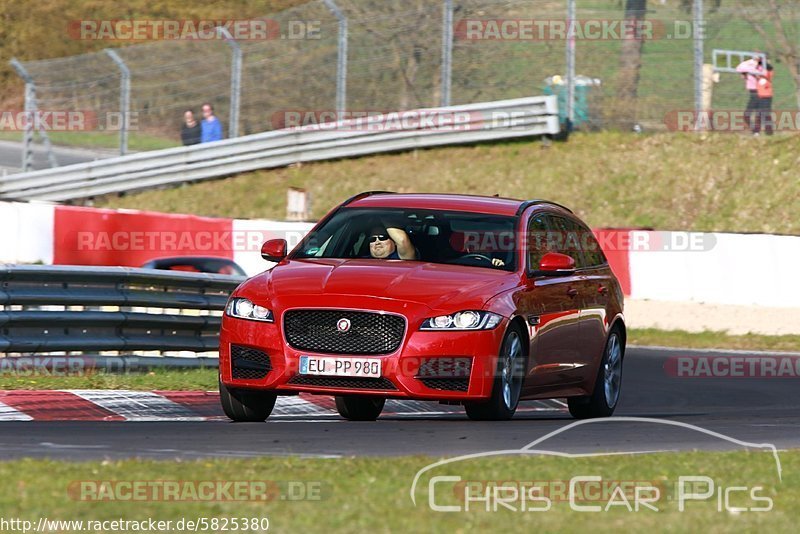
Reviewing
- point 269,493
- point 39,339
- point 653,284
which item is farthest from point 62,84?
point 269,493

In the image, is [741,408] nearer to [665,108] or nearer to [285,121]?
[665,108]

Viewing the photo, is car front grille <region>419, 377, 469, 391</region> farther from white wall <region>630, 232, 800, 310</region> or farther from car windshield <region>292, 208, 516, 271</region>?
white wall <region>630, 232, 800, 310</region>

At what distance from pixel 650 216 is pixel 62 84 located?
39.4ft

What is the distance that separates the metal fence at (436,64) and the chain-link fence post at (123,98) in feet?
0.14

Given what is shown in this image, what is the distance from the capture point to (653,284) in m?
21.3

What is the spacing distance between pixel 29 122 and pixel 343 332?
23.8m

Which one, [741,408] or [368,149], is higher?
[368,149]

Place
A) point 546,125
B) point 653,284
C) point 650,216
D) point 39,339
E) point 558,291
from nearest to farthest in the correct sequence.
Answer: point 558,291
point 39,339
point 653,284
point 650,216
point 546,125

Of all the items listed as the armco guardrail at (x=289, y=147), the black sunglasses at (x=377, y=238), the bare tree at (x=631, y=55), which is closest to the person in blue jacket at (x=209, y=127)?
the armco guardrail at (x=289, y=147)

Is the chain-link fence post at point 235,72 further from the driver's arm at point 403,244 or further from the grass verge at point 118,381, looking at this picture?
the driver's arm at point 403,244

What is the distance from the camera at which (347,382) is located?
9312 mm

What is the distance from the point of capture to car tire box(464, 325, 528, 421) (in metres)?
9.60

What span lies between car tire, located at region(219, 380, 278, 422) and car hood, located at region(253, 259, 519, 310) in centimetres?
67

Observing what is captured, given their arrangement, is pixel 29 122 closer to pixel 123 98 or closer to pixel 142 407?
pixel 123 98
